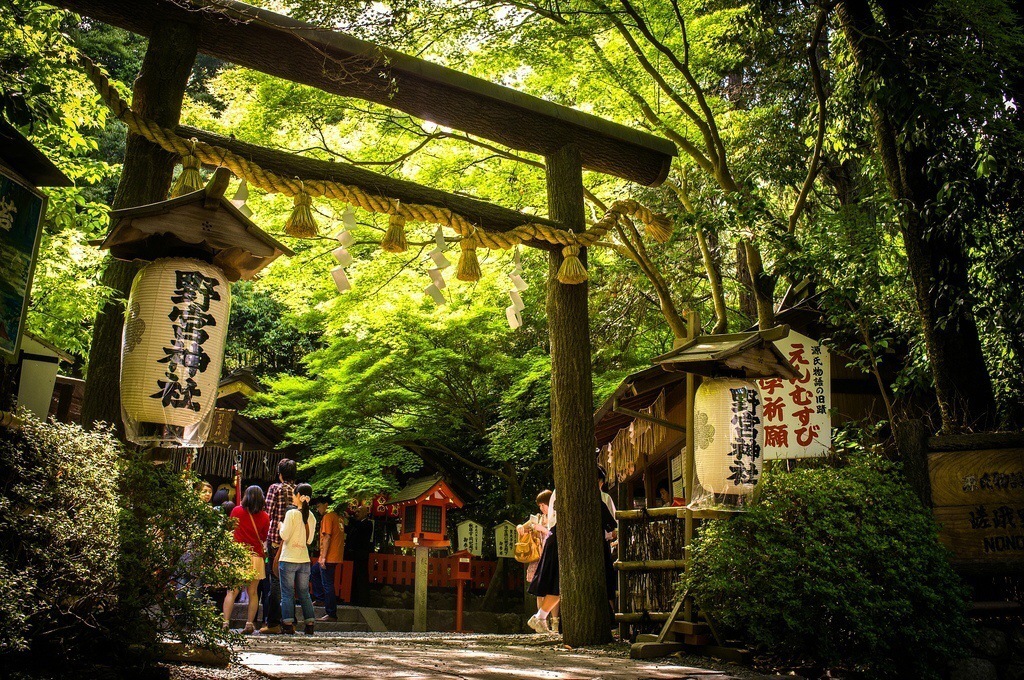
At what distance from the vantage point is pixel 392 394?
16.8 meters

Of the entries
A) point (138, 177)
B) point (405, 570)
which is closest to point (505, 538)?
point (405, 570)

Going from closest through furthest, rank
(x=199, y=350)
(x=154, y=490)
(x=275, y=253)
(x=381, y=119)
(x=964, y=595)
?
(x=154, y=490)
(x=199, y=350)
(x=275, y=253)
(x=964, y=595)
(x=381, y=119)

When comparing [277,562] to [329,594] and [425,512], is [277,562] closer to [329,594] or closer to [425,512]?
[329,594]

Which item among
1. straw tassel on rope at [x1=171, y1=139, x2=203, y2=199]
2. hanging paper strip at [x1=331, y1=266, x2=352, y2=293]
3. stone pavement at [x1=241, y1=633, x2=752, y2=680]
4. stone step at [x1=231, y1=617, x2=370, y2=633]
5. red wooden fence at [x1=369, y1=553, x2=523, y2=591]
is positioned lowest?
stone step at [x1=231, y1=617, x2=370, y2=633]

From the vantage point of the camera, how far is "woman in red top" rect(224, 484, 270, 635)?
985 cm

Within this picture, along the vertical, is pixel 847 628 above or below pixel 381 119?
below

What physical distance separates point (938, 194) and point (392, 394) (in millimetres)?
11259

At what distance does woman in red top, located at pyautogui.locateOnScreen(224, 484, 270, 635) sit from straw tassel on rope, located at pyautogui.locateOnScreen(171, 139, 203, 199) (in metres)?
4.54

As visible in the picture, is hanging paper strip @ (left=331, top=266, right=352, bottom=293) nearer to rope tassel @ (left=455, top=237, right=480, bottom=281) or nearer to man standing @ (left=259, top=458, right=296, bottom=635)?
rope tassel @ (left=455, top=237, right=480, bottom=281)

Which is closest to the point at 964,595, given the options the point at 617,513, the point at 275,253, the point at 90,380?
the point at 617,513

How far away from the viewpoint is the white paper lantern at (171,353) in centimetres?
530

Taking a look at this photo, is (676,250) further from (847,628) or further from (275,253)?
(275,253)

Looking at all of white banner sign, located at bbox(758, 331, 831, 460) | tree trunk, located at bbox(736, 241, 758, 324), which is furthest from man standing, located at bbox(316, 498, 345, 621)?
tree trunk, located at bbox(736, 241, 758, 324)

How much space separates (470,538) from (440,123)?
1040 centimetres
